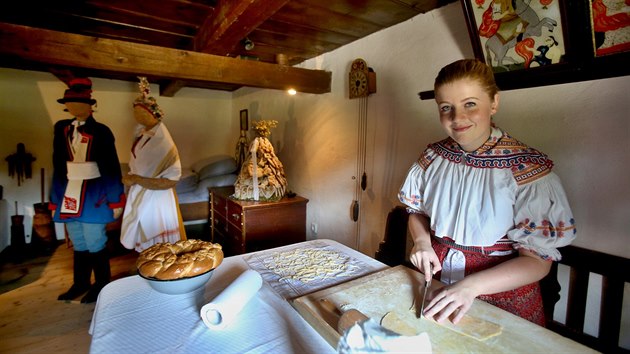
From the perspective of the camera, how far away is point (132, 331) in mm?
654

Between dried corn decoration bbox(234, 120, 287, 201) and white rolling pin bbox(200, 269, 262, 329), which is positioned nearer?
white rolling pin bbox(200, 269, 262, 329)

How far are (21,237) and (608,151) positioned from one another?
452cm

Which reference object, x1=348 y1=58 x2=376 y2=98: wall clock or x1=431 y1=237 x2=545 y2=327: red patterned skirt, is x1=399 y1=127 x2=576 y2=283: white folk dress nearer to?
x1=431 y1=237 x2=545 y2=327: red patterned skirt

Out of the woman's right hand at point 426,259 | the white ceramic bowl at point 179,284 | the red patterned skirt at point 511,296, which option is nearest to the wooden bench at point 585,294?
→ the red patterned skirt at point 511,296

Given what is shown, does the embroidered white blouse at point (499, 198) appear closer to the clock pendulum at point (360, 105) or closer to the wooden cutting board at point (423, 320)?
the wooden cutting board at point (423, 320)

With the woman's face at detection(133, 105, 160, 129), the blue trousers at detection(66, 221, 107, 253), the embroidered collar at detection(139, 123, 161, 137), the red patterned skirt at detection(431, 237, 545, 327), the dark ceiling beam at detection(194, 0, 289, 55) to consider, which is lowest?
the blue trousers at detection(66, 221, 107, 253)

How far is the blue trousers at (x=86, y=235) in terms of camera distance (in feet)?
6.29

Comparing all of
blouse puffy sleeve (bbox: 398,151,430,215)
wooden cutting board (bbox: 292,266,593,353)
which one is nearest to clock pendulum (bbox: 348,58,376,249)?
blouse puffy sleeve (bbox: 398,151,430,215)

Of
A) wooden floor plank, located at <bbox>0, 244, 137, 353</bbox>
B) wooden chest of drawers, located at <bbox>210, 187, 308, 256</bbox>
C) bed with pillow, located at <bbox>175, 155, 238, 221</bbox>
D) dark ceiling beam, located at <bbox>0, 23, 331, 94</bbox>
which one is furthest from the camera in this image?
bed with pillow, located at <bbox>175, 155, 238, 221</bbox>

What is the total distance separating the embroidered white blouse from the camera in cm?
75

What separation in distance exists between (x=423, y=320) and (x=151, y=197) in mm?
1996

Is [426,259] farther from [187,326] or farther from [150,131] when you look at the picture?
[150,131]

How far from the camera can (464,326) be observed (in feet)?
2.08

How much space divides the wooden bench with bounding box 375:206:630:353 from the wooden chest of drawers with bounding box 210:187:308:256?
1.59 m
